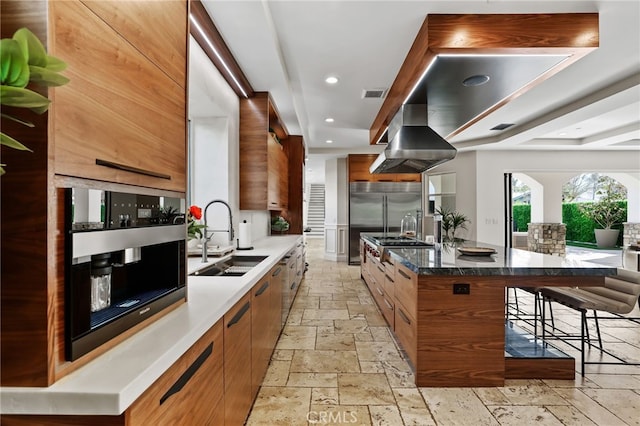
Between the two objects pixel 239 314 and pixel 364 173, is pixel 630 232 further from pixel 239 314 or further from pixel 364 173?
pixel 239 314

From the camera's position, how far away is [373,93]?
13.5ft

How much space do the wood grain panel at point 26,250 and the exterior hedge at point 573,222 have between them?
14.5 metres

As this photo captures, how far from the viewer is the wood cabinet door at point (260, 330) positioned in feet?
6.40

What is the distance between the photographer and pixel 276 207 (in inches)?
178

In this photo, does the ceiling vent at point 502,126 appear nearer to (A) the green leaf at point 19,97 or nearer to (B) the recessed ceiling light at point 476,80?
(B) the recessed ceiling light at point 476,80

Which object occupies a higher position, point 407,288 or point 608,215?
point 608,215

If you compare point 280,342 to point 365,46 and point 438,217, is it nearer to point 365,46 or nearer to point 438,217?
point 438,217

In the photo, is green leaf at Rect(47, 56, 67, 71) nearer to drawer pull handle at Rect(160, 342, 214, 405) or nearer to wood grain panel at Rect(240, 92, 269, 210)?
drawer pull handle at Rect(160, 342, 214, 405)

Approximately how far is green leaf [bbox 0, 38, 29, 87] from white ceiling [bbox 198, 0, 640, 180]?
1973 mm

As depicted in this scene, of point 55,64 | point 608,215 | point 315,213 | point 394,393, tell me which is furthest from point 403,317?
point 315,213

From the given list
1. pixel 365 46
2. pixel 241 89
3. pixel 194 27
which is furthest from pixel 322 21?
pixel 241 89

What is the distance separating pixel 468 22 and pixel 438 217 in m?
2.11

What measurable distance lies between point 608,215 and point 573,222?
140cm

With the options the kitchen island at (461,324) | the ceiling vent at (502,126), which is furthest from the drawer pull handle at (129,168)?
the ceiling vent at (502,126)
